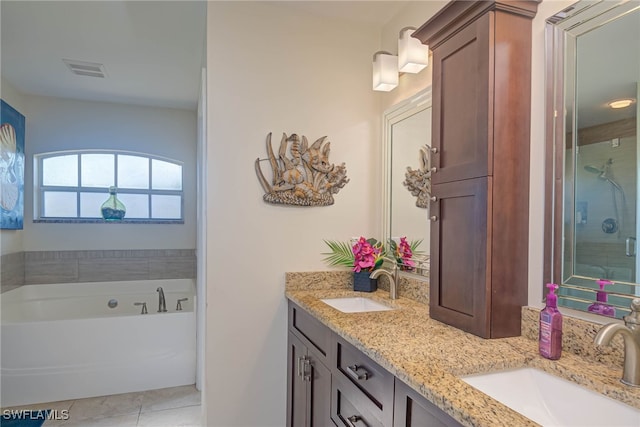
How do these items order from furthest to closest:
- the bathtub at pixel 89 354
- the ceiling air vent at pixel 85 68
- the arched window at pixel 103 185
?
the arched window at pixel 103 185, the ceiling air vent at pixel 85 68, the bathtub at pixel 89 354

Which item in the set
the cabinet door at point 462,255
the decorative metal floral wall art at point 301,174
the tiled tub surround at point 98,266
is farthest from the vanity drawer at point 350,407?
the tiled tub surround at point 98,266

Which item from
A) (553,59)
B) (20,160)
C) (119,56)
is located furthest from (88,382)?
(553,59)

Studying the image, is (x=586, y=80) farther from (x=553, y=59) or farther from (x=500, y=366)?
(x=500, y=366)

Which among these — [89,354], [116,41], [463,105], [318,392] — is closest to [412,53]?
[463,105]

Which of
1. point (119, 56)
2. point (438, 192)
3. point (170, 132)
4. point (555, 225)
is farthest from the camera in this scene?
point (170, 132)

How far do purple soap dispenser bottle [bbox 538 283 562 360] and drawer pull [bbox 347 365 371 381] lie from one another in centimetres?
54

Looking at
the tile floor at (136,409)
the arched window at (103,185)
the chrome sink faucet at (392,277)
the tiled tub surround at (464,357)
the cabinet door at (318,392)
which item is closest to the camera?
the tiled tub surround at (464,357)

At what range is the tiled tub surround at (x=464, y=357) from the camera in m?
0.82

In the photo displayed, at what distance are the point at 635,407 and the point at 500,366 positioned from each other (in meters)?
0.30

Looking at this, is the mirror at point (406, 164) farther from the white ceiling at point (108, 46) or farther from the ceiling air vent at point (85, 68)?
the ceiling air vent at point (85, 68)

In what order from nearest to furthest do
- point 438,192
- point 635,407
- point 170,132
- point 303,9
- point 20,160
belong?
point 635,407 < point 438,192 < point 303,9 < point 20,160 < point 170,132

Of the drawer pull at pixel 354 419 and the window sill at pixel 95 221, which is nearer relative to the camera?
the drawer pull at pixel 354 419

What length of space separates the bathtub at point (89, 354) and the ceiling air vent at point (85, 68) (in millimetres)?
1975

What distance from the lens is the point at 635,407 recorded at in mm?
843
